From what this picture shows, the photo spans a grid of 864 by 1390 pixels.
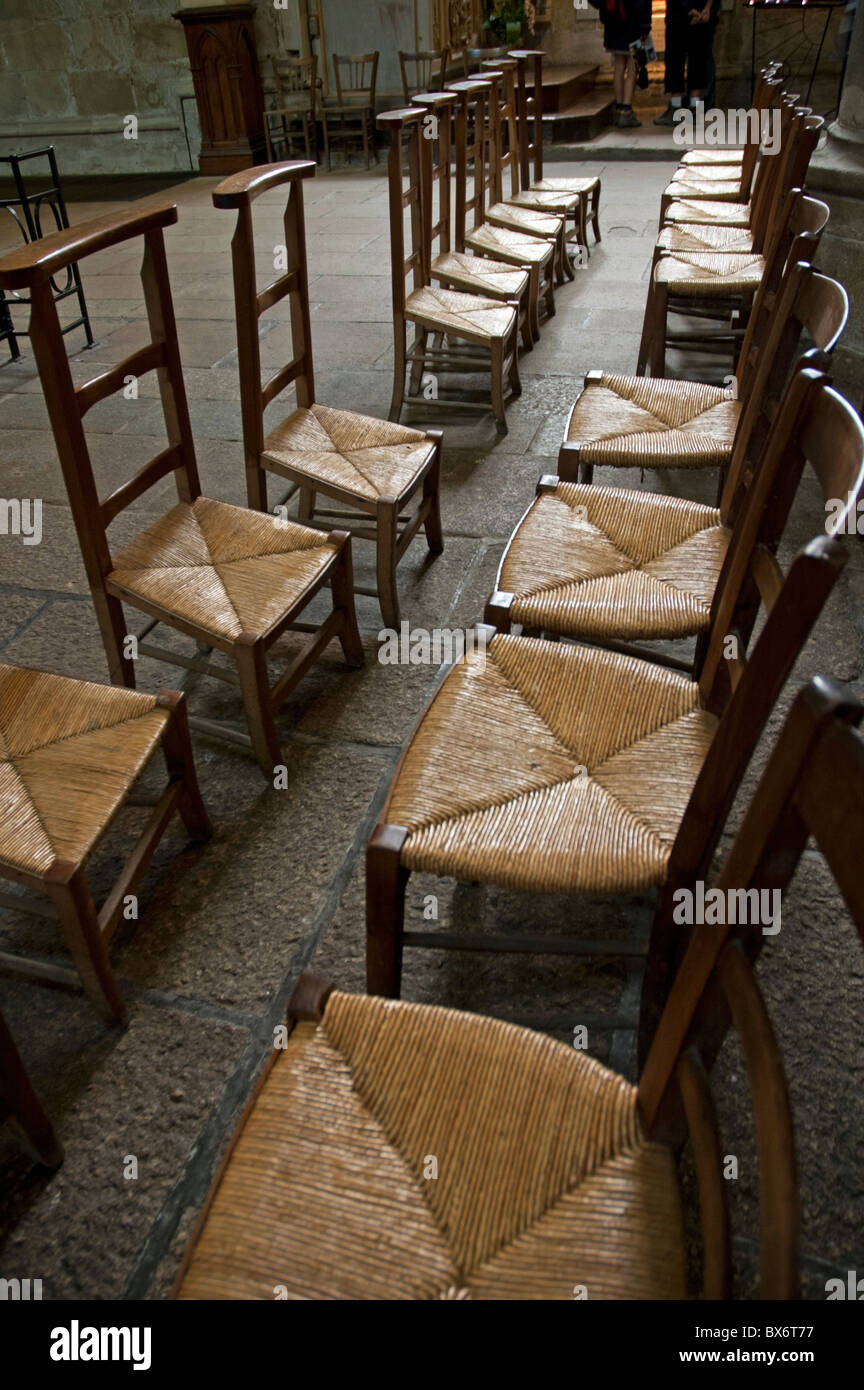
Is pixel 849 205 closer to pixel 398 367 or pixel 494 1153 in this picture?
pixel 398 367

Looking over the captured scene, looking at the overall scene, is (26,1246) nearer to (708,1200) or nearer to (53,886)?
(53,886)

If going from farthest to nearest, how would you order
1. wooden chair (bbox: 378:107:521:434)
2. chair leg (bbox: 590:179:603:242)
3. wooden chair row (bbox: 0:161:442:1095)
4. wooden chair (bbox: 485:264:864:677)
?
chair leg (bbox: 590:179:603:242) → wooden chair (bbox: 378:107:521:434) → wooden chair (bbox: 485:264:864:677) → wooden chair row (bbox: 0:161:442:1095)

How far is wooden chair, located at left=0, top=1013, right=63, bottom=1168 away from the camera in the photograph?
3.84 ft

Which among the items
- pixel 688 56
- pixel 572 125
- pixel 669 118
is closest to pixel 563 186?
pixel 572 125

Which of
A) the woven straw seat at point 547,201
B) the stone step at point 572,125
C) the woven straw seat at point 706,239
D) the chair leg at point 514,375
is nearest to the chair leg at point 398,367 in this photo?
the chair leg at point 514,375

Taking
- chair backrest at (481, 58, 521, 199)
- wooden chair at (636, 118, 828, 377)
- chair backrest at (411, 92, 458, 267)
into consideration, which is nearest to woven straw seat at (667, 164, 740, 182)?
chair backrest at (481, 58, 521, 199)

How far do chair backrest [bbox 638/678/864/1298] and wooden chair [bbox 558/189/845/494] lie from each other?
4.65 feet

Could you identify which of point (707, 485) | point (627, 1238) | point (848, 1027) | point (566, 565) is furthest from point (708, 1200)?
point (707, 485)

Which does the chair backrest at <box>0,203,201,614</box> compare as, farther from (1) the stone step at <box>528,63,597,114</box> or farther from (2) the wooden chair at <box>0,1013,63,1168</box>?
(1) the stone step at <box>528,63,597,114</box>

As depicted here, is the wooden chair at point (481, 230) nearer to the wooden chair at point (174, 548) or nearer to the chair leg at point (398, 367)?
the chair leg at point (398, 367)

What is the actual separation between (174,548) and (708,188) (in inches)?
149

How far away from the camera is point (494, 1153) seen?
0.90 m
